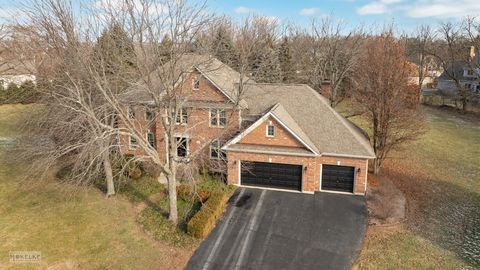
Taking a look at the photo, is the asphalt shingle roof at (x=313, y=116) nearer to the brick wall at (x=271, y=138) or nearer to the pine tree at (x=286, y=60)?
the brick wall at (x=271, y=138)

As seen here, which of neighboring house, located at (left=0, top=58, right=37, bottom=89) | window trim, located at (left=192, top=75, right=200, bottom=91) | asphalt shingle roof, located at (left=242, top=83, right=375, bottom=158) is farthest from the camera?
neighboring house, located at (left=0, top=58, right=37, bottom=89)

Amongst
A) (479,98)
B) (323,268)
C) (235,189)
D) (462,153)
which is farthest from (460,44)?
(323,268)

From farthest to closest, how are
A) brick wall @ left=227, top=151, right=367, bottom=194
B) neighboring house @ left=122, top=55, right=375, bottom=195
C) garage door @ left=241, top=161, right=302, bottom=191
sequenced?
garage door @ left=241, top=161, right=302, bottom=191, neighboring house @ left=122, top=55, right=375, bottom=195, brick wall @ left=227, top=151, right=367, bottom=194

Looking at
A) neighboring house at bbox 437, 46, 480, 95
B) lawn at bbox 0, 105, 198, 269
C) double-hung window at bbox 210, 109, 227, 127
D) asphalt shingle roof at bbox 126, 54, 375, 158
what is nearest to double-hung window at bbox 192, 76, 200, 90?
asphalt shingle roof at bbox 126, 54, 375, 158

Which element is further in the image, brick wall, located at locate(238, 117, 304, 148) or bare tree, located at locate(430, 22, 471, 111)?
bare tree, located at locate(430, 22, 471, 111)

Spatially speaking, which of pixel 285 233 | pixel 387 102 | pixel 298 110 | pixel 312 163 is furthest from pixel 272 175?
pixel 387 102

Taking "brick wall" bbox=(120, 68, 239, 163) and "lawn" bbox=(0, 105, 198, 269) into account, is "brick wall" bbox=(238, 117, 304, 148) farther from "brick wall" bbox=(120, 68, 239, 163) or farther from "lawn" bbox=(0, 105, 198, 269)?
"lawn" bbox=(0, 105, 198, 269)

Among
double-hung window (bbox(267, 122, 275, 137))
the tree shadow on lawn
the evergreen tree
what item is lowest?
the tree shadow on lawn

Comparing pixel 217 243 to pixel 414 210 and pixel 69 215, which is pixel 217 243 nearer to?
pixel 69 215

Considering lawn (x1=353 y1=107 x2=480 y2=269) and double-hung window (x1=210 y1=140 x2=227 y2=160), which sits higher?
double-hung window (x1=210 y1=140 x2=227 y2=160)
